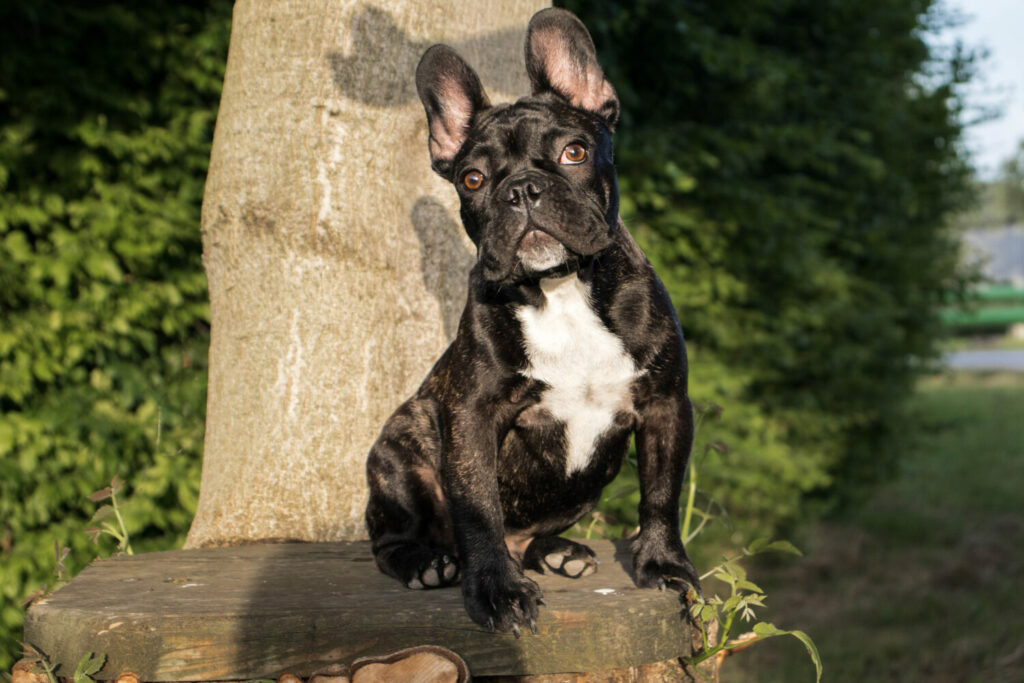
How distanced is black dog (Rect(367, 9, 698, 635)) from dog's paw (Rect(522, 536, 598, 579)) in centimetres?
1

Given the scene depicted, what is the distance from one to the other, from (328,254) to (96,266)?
1.52 metres

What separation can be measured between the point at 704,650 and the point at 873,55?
739cm

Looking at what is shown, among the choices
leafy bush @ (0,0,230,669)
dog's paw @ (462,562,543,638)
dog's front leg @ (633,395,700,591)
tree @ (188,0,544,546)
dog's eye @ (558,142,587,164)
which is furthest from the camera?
leafy bush @ (0,0,230,669)

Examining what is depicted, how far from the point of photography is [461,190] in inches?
116

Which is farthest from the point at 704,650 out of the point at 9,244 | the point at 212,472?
the point at 9,244

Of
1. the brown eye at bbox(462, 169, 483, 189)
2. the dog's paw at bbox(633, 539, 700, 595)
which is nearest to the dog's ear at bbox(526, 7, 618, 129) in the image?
the brown eye at bbox(462, 169, 483, 189)

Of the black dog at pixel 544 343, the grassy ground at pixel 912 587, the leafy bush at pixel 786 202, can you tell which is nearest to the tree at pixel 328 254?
the black dog at pixel 544 343

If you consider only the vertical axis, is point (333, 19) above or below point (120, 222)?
above

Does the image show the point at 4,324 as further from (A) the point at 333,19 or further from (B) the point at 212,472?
(A) the point at 333,19

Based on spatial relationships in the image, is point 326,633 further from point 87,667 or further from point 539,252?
point 539,252

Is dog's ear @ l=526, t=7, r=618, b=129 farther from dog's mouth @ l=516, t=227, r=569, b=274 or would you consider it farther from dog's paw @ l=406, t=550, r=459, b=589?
dog's paw @ l=406, t=550, r=459, b=589

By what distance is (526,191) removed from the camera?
106 inches

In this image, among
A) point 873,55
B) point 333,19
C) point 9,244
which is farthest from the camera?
point 873,55

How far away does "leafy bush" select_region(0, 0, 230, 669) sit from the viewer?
4.75 m
